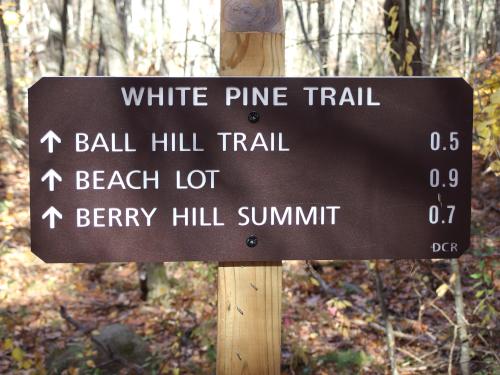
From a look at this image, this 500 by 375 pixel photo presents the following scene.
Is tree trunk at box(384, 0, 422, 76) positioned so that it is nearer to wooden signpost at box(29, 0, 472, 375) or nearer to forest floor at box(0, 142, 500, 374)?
forest floor at box(0, 142, 500, 374)

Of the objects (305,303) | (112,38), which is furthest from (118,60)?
(305,303)

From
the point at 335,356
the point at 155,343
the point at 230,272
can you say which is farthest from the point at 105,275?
the point at 230,272

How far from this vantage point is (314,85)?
1857 mm

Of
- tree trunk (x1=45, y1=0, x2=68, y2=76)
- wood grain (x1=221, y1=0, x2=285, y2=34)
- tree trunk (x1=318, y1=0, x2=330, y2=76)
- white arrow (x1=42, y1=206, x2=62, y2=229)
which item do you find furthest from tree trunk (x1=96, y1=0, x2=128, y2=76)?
white arrow (x1=42, y1=206, x2=62, y2=229)

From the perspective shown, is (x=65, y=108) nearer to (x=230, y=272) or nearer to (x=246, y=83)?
(x=246, y=83)

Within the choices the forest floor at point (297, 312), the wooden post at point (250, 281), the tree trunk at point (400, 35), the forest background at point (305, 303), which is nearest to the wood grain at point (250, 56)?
the wooden post at point (250, 281)

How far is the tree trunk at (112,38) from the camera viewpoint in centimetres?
787

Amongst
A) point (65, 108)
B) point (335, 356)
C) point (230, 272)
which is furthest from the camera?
point (335, 356)

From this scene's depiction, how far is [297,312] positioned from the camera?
690cm

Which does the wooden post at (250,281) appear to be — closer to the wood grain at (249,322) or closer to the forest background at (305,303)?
the wood grain at (249,322)

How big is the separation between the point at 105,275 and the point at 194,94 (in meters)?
8.02

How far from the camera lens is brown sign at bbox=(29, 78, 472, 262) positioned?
184cm

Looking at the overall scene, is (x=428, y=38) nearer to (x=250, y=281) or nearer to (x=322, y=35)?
(x=322, y=35)

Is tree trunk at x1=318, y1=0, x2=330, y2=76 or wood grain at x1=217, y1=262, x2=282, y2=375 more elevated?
tree trunk at x1=318, y1=0, x2=330, y2=76
